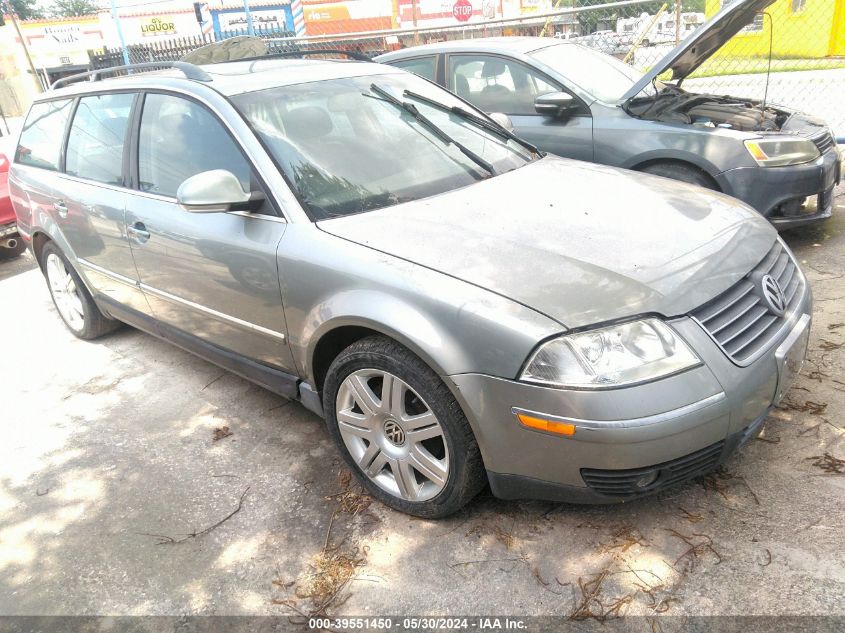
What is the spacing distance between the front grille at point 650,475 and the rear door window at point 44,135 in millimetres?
3895

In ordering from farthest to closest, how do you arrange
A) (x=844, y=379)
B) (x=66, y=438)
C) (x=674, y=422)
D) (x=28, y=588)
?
1. (x=66, y=438)
2. (x=844, y=379)
3. (x=28, y=588)
4. (x=674, y=422)

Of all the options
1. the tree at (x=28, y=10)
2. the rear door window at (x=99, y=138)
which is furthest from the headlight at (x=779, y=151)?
the tree at (x=28, y=10)

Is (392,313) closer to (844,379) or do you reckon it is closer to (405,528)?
(405,528)

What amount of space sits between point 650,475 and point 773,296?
883 mm

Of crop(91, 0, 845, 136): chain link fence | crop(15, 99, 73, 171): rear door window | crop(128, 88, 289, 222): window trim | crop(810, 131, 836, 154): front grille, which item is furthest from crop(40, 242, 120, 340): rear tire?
crop(91, 0, 845, 136): chain link fence

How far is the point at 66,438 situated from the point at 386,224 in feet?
7.32

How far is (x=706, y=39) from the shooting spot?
15.6 ft

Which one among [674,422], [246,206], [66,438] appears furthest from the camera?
[66,438]

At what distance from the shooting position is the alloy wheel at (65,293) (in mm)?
4738

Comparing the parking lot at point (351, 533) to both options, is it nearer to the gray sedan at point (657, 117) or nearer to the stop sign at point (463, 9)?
the gray sedan at point (657, 117)

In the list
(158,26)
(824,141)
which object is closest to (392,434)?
(824,141)

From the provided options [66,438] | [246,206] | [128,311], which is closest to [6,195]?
[128,311]

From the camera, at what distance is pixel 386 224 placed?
2719 millimetres

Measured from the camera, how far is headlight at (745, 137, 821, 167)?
14.8 feet
